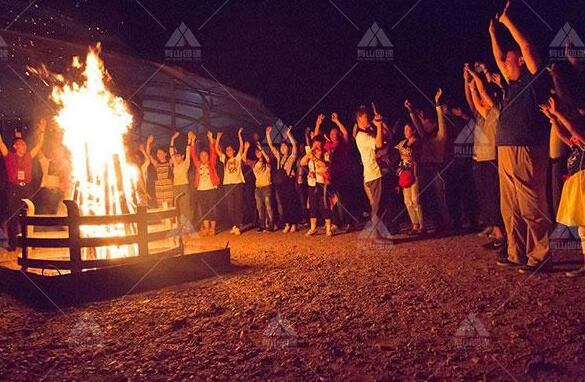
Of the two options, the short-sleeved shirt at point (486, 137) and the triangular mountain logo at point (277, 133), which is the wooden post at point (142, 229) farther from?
the triangular mountain logo at point (277, 133)

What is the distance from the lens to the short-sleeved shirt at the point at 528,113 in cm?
555

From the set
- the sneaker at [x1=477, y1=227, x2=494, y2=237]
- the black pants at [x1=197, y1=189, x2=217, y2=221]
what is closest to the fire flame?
the black pants at [x1=197, y1=189, x2=217, y2=221]

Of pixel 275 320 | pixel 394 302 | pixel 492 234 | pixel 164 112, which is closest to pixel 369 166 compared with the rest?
pixel 492 234

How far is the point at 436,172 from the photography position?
9391 mm

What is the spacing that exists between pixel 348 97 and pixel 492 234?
892 cm

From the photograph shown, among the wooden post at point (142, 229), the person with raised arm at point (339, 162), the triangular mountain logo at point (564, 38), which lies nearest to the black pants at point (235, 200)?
the person with raised arm at point (339, 162)

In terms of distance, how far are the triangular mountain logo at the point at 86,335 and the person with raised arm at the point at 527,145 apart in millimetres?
4764

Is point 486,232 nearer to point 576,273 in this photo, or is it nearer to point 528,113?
point 576,273

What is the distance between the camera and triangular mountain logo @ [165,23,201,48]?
40.5 ft

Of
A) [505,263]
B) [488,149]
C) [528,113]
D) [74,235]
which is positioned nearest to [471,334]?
[505,263]

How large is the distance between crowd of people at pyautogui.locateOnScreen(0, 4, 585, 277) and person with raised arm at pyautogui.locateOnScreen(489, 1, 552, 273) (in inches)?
0.5

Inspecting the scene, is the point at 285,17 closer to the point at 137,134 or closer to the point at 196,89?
the point at 196,89

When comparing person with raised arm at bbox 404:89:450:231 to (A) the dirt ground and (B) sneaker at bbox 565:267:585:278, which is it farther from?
(B) sneaker at bbox 565:267:585:278

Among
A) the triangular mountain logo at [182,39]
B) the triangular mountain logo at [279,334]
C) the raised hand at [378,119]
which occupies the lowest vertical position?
the triangular mountain logo at [279,334]
